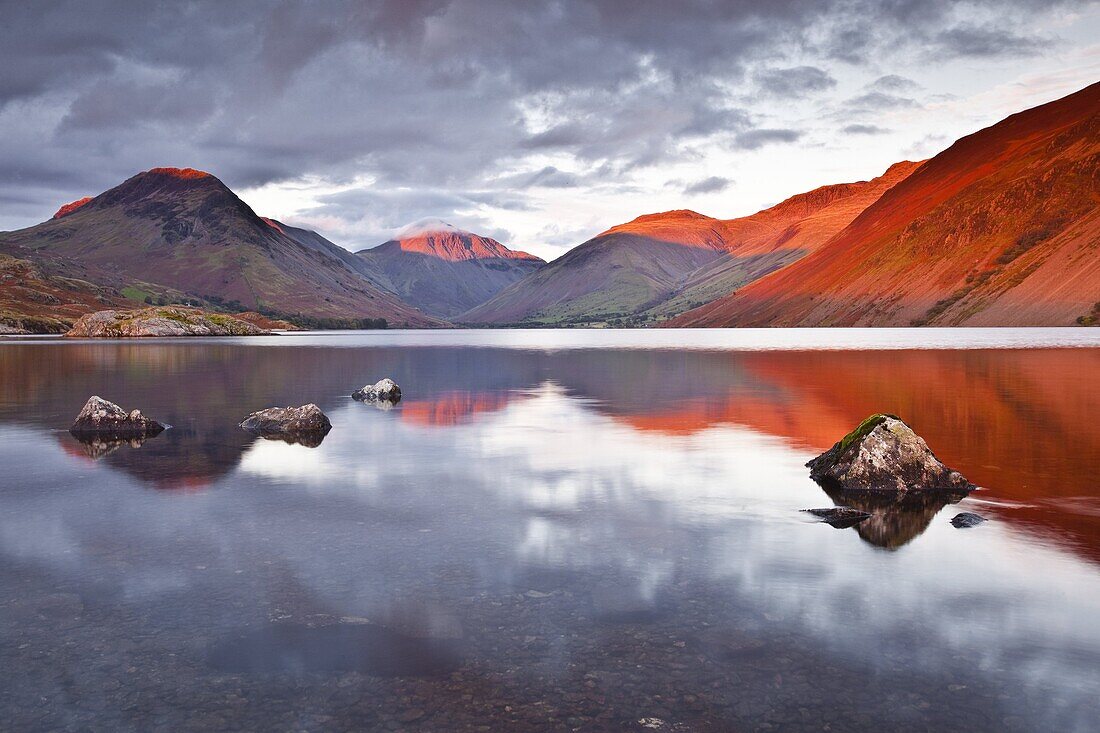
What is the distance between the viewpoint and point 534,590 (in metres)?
13.8

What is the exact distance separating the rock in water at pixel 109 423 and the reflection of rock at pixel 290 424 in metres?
4.30

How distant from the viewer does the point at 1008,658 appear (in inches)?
430

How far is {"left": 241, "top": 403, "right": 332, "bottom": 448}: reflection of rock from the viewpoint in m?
34.7

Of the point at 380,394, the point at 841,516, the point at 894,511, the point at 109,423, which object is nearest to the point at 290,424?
the point at 109,423

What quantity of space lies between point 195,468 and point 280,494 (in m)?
6.01

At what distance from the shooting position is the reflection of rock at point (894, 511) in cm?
1773

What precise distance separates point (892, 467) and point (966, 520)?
4111 mm

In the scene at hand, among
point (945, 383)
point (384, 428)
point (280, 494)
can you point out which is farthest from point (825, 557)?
point (945, 383)

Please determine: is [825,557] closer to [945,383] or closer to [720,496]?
[720,496]

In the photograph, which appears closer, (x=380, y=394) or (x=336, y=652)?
(x=336, y=652)

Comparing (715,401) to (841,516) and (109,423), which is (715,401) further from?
(109,423)

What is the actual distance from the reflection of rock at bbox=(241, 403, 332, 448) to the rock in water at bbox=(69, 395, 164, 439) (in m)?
4.30

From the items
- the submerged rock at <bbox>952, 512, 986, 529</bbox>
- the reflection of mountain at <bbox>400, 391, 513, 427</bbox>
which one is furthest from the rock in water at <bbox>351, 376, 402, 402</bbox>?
the submerged rock at <bbox>952, 512, 986, 529</bbox>

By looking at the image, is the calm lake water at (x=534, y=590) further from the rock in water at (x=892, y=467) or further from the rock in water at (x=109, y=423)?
the rock in water at (x=109, y=423)
